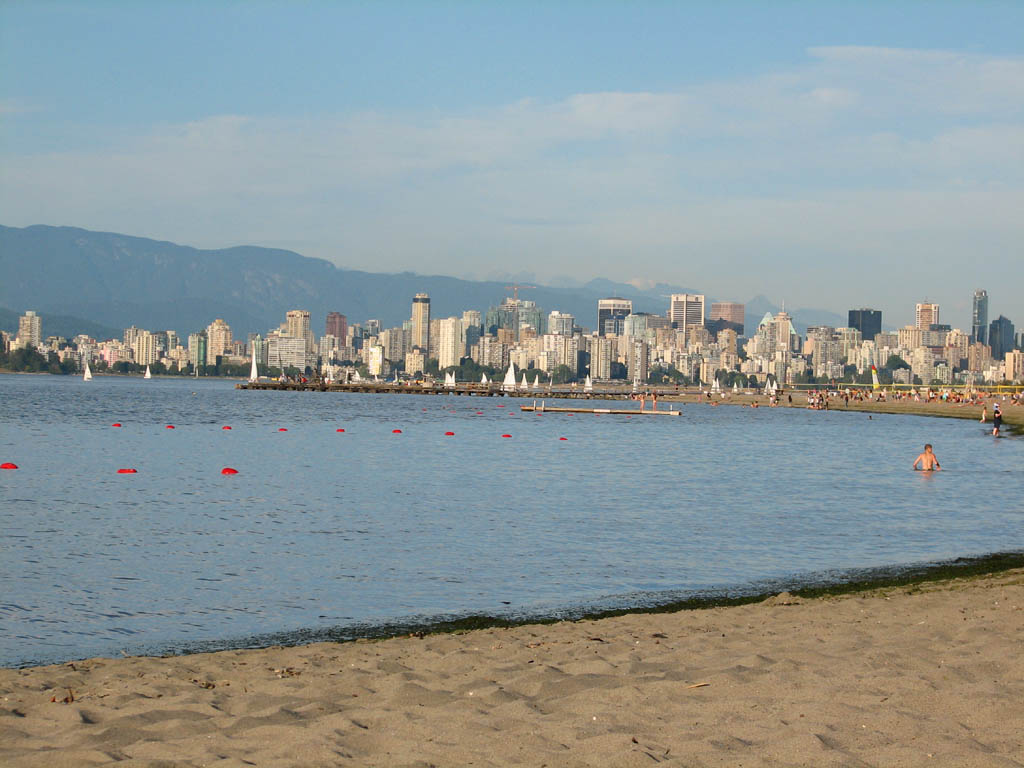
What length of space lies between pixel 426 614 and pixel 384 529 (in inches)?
457

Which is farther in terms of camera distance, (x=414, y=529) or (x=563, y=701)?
(x=414, y=529)

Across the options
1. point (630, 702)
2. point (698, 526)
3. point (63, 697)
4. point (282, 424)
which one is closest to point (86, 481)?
point (698, 526)

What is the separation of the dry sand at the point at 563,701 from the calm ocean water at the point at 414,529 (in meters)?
3.57

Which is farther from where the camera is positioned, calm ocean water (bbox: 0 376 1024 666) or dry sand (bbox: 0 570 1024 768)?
calm ocean water (bbox: 0 376 1024 666)

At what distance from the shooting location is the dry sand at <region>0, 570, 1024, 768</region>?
9.22 meters

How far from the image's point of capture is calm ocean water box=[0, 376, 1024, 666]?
18.6m

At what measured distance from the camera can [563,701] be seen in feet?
35.8

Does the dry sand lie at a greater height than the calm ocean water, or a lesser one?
greater

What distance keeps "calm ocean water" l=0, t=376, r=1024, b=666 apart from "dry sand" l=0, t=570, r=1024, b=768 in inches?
141

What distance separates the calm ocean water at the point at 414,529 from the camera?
1856 cm

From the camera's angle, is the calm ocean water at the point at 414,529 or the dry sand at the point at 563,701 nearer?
the dry sand at the point at 563,701

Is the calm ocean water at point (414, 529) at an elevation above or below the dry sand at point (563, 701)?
below

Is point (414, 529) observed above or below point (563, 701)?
below

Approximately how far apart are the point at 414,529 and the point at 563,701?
744 inches
